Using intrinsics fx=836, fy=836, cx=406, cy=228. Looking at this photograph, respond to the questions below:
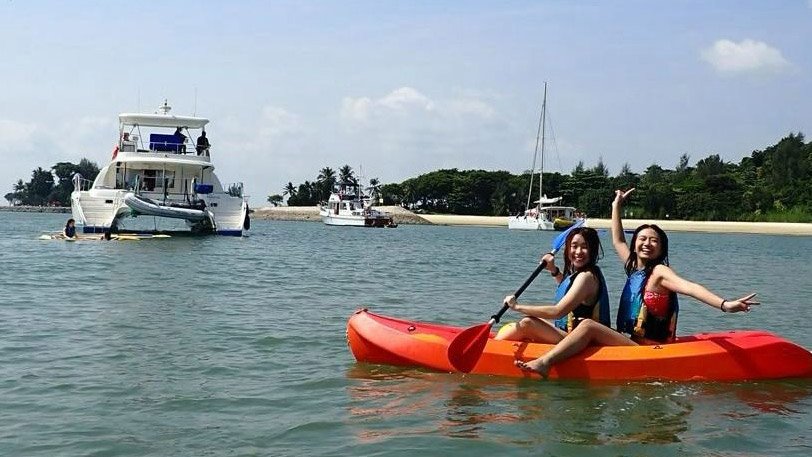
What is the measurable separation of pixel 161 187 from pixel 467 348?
90.7ft

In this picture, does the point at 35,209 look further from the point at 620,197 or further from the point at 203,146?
the point at 620,197

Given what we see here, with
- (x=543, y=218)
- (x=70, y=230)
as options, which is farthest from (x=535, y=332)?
(x=543, y=218)

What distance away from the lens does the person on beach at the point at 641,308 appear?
275 inches

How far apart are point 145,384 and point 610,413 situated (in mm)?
3894

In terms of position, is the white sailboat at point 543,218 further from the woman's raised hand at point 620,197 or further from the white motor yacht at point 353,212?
the woman's raised hand at point 620,197

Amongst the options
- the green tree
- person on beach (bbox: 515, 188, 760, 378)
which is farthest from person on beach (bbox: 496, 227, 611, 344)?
the green tree

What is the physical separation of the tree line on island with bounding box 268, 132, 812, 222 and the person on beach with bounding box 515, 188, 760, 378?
218 ft

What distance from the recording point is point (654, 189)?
76.3 meters

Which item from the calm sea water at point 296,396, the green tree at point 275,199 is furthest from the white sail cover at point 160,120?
the green tree at point 275,199

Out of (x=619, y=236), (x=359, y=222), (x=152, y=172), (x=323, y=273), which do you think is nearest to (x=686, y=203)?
(x=359, y=222)

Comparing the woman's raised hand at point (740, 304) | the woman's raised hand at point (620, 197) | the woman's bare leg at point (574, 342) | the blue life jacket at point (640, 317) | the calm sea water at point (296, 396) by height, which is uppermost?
the woman's raised hand at point (620, 197)

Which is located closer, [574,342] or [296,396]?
[296,396]

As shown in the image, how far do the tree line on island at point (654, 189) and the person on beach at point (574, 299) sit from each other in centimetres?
6684

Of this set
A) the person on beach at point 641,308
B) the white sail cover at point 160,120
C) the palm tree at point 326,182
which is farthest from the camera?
the palm tree at point 326,182
